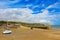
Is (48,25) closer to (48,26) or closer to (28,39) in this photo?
(48,26)

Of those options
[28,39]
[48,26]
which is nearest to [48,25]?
[48,26]

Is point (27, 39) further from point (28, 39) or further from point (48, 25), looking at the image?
point (48, 25)

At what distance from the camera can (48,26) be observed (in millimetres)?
31953

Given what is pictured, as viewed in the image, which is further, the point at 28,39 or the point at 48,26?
the point at 48,26

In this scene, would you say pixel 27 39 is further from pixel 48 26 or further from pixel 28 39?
pixel 48 26

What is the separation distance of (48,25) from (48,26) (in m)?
0.24

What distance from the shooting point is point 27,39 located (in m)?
14.4

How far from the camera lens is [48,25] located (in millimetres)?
32125

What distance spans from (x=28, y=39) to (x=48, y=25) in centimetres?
1808

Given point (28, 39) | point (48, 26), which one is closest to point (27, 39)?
point (28, 39)

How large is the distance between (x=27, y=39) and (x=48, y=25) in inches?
713

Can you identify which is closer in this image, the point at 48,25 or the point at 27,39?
the point at 27,39
